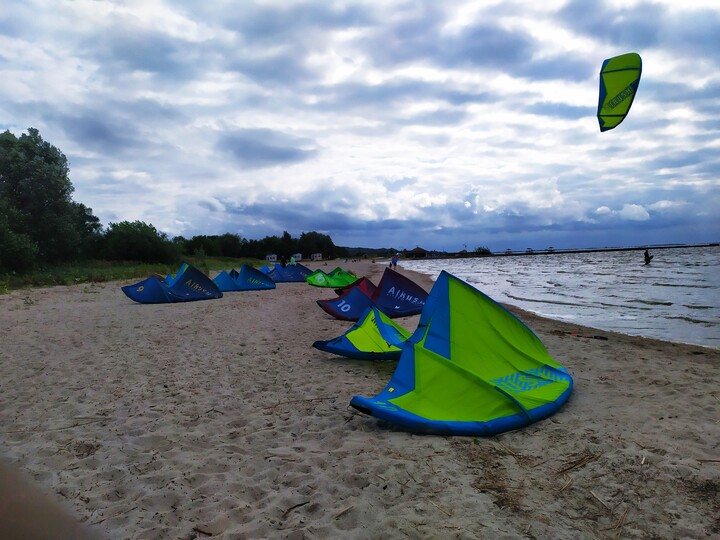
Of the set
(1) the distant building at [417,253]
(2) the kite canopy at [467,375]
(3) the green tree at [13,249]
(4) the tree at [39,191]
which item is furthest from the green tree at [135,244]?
(1) the distant building at [417,253]

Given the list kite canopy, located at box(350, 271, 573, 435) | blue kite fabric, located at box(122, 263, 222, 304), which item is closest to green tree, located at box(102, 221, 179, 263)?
blue kite fabric, located at box(122, 263, 222, 304)

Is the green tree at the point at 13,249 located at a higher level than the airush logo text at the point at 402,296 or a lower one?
higher

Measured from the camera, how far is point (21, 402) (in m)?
5.07

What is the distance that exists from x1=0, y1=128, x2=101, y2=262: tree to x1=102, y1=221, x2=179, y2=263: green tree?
7946 millimetres

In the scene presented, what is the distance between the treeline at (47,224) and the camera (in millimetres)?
22523

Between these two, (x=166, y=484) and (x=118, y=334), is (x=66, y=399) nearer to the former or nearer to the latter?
(x=166, y=484)

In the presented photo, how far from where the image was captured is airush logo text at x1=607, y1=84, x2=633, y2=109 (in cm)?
834

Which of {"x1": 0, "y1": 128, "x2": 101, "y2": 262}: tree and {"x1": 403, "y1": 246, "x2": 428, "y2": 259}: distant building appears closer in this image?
{"x1": 0, "y1": 128, "x2": 101, "y2": 262}: tree

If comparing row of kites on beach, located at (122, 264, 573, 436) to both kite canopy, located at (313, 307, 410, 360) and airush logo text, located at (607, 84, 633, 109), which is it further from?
airush logo text, located at (607, 84, 633, 109)

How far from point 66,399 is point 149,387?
0.85 metres

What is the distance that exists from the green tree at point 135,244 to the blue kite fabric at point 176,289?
2362cm

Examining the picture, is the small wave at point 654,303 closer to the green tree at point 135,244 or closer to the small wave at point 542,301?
the small wave at point 542,301

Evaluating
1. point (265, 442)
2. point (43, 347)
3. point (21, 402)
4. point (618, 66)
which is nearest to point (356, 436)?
point (265, 442)

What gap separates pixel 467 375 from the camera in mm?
4633
